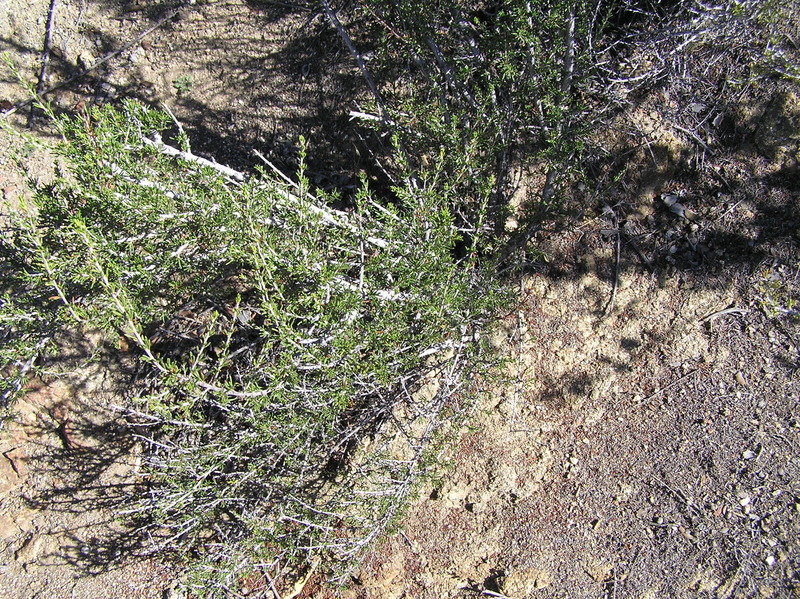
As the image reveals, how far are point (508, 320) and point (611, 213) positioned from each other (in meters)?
0.99

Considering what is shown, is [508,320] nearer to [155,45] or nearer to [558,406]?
[558,406]

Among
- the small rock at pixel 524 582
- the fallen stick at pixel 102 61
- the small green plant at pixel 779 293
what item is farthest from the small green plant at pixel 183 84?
the small green plant at pixel 779 293

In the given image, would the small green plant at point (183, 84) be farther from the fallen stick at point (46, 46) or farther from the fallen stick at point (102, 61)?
the fallen stick at point (46, 46)

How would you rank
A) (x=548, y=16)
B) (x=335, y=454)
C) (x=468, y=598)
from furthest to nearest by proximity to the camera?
(x=335, y=454)
(x=468, y=598)
(x=548, y=16)

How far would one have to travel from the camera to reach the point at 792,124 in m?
3.62

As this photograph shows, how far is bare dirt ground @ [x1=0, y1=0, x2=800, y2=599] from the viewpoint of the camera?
3424 mm

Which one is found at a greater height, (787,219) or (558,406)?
(787,219)

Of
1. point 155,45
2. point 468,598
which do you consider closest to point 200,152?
point 155,45

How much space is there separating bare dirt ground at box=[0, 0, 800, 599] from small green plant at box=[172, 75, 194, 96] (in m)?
1.07

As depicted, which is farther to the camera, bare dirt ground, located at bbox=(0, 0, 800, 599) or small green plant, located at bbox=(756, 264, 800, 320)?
small green plant, located at bbox=(756, 264, 800, 320)

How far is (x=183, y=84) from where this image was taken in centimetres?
426

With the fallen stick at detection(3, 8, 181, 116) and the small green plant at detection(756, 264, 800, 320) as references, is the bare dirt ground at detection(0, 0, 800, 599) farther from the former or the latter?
the fallen stick at detection(3, 8, 181, 116)

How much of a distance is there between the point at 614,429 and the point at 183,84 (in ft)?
12.6

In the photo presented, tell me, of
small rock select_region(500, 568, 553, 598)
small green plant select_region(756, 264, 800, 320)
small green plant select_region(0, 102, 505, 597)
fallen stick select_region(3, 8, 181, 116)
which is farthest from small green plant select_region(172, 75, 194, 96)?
small green plant select_region(756, 264, 800, 320)
